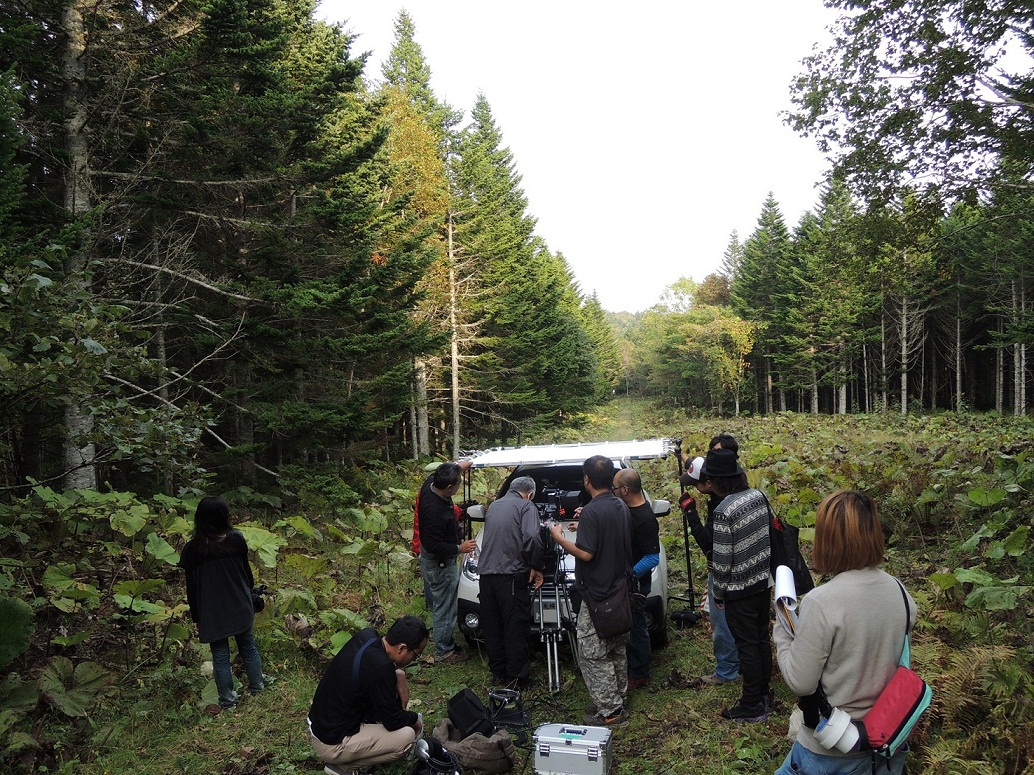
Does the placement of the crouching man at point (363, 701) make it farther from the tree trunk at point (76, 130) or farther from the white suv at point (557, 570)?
the tree trunk at point (76, 130)

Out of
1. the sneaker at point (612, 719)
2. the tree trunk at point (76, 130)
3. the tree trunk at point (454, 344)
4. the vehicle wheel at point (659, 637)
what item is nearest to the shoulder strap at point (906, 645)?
the sneaker at point (612, 719)

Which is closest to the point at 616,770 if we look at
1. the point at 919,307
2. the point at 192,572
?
the point at 192,572

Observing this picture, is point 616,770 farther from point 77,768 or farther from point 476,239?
point 476,239

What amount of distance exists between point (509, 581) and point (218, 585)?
8.68 feet

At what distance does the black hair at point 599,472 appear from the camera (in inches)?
205

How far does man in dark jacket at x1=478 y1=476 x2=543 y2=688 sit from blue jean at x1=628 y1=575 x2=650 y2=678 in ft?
3.28

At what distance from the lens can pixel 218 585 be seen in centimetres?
558

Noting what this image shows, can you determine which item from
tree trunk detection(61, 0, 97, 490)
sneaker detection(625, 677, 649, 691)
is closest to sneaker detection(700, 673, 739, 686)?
sneaker detection(625, 677, 649, 691)

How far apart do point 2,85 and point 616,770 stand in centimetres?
806

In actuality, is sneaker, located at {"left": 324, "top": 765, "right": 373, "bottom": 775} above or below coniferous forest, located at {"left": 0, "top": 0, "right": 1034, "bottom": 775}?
below

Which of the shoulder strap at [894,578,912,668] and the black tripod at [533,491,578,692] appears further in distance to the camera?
the black tripod at [533,491,578,692]

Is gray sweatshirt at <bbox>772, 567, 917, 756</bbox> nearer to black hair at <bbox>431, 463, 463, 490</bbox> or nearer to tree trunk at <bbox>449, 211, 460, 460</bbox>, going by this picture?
black hair at <bbox>431, 463, 463, 490</bbox>

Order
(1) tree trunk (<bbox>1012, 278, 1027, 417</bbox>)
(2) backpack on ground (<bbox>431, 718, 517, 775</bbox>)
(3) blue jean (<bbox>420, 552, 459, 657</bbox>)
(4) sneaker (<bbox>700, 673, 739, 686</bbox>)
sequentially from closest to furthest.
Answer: (2) backpack on ground (<bbox>431, 718, 517, 775</bbox>), (4) sneaker (<bbox>700, 673, 739, 686</bbox>), (3) blue jean (<bbox>420, 552, 459, 657</bbox>), (1) tree trunk (<bbox>1012, 278, 1027, 417</bbox>)

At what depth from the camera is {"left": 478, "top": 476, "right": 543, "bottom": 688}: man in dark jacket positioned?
5836 mm
